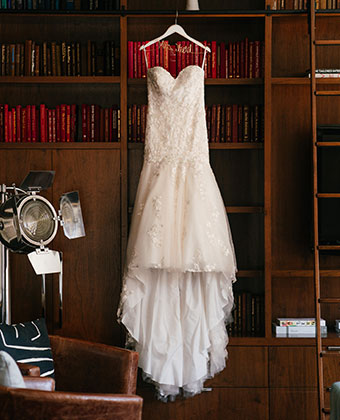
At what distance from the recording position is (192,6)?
3633 millimetres

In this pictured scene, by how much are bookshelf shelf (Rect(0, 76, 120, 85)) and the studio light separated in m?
0.68

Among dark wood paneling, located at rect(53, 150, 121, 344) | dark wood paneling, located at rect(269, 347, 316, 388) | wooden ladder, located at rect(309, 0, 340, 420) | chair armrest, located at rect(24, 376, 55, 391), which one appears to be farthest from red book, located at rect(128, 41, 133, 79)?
chair armrest, located at rect(24, 376, 55, 391)

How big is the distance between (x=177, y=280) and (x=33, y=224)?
2.85 ft

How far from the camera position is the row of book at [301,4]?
12.1ft

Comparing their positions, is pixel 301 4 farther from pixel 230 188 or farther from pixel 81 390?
pixel 81 390

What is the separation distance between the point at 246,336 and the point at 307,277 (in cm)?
57

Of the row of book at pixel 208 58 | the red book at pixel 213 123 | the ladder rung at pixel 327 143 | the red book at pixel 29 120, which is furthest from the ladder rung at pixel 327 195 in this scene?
the red book at pixel 29 120

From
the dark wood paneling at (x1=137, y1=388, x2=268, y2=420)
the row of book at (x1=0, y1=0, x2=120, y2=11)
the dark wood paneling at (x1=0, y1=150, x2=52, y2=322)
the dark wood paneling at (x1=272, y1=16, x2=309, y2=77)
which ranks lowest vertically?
the dark wood paneling at (x1=137, y1=388, x2=268, y2=420)

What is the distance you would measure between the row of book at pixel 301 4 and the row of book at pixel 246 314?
175 cm

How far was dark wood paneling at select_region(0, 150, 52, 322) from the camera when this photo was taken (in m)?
3.61

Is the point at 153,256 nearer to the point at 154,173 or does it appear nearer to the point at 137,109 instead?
the point at 154,173

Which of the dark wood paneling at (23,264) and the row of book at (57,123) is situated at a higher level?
the row of book at (57,123)

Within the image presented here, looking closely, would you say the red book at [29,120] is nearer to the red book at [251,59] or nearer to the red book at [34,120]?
the red book at [34,120]

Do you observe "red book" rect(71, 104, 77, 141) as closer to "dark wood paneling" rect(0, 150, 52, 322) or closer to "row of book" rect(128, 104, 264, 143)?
"dark wood paneling" rect(0, 150, 52, 322)
